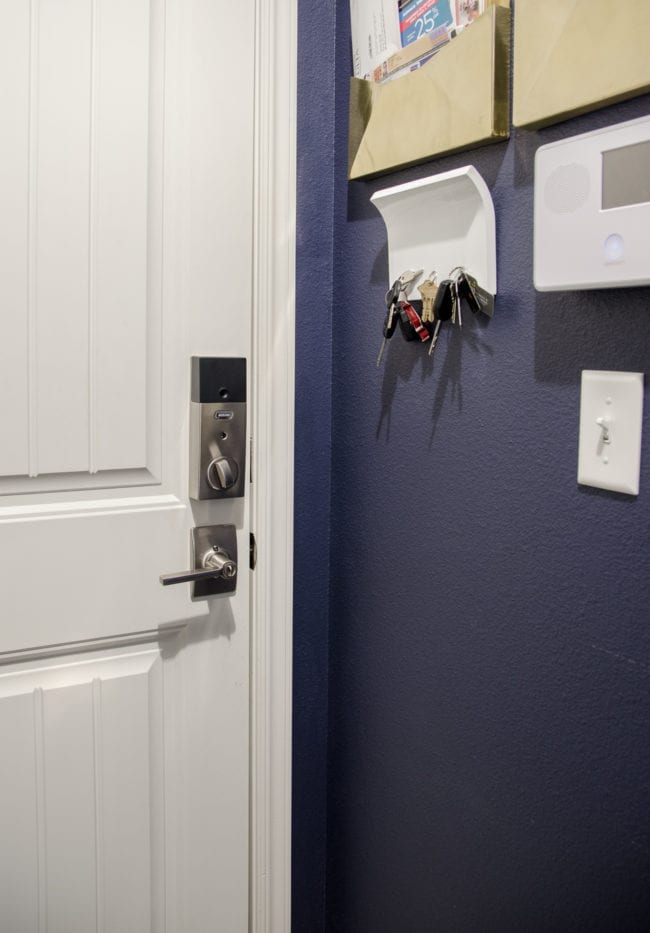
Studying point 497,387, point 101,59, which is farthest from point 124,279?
point 497,387

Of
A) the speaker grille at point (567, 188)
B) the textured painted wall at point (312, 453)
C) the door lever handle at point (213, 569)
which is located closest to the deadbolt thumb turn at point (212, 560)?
the door lever handle at point (213, 569)

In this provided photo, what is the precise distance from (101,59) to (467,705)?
3.12 feet

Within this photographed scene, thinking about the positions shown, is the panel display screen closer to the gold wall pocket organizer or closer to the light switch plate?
the gold wall pocket organizer

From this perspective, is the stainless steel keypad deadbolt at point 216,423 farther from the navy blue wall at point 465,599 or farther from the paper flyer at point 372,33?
the paper flyer at point 372,33

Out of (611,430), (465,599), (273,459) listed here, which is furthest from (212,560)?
(611,430)

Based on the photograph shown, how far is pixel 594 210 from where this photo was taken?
2.54 ft

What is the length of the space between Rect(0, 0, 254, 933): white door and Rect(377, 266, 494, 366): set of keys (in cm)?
23

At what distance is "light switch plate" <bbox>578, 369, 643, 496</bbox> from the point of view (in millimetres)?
788

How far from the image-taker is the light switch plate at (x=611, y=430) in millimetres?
788

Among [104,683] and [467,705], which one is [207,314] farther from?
[467,705]

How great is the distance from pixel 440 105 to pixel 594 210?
31 centimetres

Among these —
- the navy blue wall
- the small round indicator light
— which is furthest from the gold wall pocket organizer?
the small round indicator light

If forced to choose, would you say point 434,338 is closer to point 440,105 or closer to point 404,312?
point 404,312

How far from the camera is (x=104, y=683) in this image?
1093 millimetres
